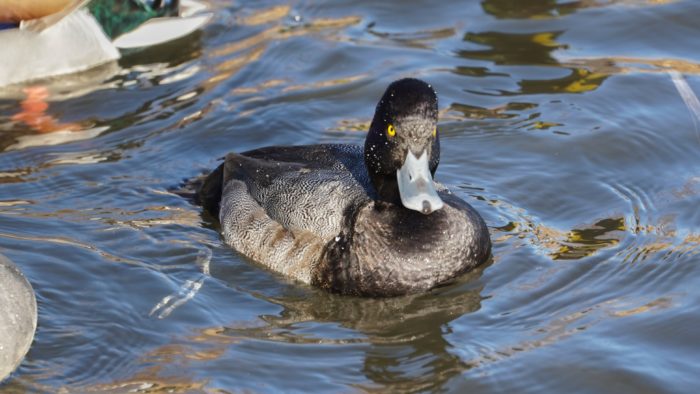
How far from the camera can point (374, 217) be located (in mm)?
6750

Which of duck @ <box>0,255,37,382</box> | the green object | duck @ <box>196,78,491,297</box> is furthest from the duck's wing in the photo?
the green object

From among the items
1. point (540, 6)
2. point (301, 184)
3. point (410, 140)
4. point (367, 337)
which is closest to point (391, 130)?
point (410, 140)

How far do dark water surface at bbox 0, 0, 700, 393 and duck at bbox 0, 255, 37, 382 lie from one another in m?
0.12

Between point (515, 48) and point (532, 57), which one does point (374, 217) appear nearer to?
point (532, 57)

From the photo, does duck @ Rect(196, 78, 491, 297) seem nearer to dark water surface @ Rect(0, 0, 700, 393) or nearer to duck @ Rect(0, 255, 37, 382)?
dark water surface @ Rect(0, 0, 700, 393)

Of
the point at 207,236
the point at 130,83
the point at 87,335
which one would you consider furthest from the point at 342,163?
the point at 130,83

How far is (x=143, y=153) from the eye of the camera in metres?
8.54

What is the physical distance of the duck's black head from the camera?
6.42 metres

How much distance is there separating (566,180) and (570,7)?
3.36 metres

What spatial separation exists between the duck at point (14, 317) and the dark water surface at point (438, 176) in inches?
4.7

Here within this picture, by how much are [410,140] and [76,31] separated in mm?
4508

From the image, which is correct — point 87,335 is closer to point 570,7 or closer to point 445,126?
point 445,126

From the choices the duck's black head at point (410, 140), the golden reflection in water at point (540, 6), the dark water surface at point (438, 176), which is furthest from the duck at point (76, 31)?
the duck's black head at point (410, 140)

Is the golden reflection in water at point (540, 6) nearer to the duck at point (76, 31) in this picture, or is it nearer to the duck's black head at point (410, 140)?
the duck at point (76, 31)
